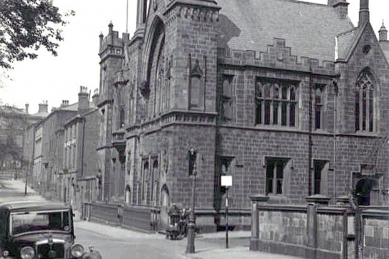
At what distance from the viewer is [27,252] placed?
439 inches

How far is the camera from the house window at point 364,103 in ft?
119

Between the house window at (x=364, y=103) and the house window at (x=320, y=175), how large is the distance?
3.13 meters

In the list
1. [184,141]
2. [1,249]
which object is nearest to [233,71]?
[184,141]

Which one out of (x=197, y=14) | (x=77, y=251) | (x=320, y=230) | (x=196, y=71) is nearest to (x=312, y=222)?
(x=320, y=230)

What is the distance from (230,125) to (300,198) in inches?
236

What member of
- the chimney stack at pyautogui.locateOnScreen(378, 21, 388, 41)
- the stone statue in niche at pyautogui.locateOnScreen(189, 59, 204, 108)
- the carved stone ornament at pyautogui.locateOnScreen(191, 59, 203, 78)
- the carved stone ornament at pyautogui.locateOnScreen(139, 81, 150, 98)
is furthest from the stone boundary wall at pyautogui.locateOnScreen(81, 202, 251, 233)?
the chimney stack at pyautogui.locateOnScreen(378, 21, 388, 41)

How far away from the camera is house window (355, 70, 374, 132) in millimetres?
36156

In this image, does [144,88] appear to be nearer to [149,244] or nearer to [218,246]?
[149,244]

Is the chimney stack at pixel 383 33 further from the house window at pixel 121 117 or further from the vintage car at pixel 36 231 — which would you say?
the vintage car at pixel 36 231

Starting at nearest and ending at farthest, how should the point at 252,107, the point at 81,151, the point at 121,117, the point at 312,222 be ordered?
the point at 312,222 < the point at 252,107 < the point at 121,117 < the point at 81,151

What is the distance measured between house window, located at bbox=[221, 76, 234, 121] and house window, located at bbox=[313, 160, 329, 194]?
20.3ft

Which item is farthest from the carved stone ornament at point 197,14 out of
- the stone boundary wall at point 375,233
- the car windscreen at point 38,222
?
the car windscreen at point 38,222

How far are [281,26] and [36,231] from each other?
96.2 ft

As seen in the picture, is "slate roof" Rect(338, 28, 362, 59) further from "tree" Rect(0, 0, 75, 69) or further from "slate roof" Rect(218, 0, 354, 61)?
"tree" Rect(0, 0, 75, 69)
